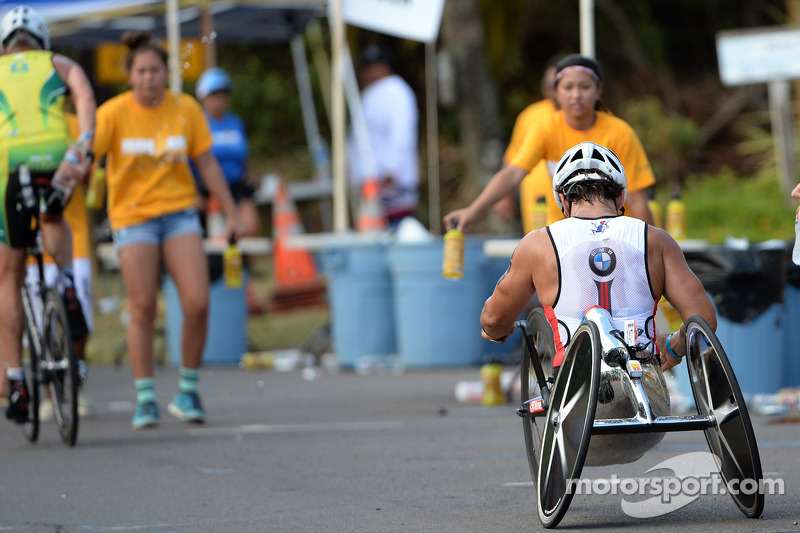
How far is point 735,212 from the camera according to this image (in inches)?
679

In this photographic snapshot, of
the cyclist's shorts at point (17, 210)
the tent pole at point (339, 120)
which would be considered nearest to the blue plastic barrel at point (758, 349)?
the cyclist's shorts at point (17, 210)

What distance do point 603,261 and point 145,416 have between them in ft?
14.3

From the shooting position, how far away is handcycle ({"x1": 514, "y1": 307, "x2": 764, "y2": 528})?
193 inches

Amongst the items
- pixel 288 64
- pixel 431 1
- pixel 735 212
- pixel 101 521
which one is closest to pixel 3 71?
pixel 101 521

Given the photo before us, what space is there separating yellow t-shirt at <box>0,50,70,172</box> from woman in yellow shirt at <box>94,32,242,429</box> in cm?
31

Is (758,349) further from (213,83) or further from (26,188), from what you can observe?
(213,83)

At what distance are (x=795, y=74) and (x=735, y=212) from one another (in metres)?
3.62

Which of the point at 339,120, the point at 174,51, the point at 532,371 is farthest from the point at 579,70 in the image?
the point at 174,51

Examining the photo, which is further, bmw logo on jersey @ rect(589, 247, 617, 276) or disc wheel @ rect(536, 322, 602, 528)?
bmw logo on jersey @ rect(589, 247, 617, 276)

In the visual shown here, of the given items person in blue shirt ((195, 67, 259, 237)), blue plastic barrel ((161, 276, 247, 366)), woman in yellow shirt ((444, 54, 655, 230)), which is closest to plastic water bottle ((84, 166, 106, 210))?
blue plastic barrel ((161, 276, 247, 366))

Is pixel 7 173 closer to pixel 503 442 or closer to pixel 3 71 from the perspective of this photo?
pixel 3 71

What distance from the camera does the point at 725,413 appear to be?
16.3 ft

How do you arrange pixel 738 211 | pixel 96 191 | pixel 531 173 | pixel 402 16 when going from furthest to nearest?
pixel 738 211 < pixel 402 16 < pixel 96 191 < pixel 531 173

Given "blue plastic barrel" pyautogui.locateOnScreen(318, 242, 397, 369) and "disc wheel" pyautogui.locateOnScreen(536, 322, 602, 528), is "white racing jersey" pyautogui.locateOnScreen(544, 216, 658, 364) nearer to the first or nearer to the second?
"disc wheel" pyautogui.locateOnScreen(536, 322, 602, 528)
